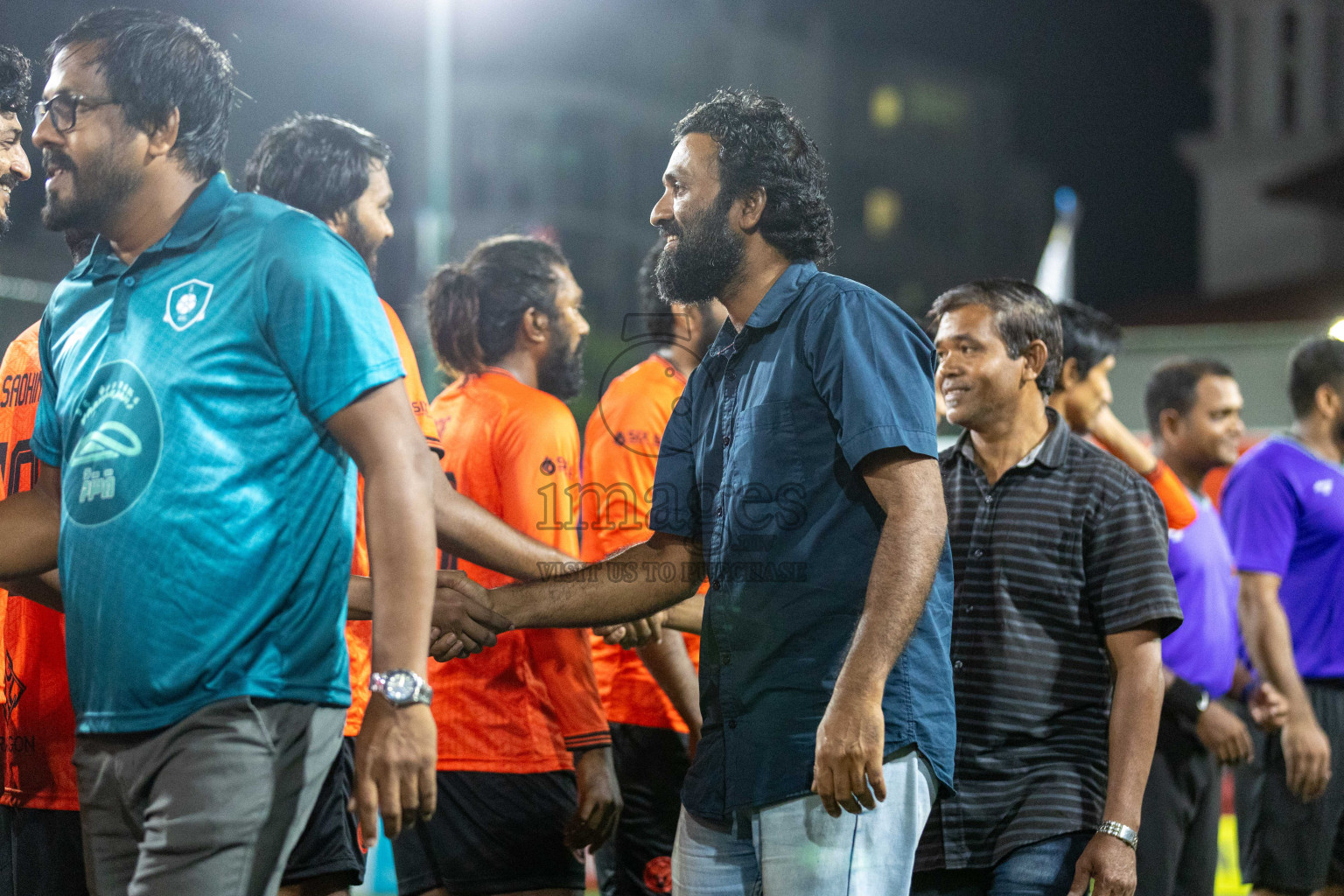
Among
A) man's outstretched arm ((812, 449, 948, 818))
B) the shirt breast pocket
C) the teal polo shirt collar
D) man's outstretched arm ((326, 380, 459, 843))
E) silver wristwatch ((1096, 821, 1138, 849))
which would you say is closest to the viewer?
man's outstretched arm ((326, 380, 459, 843))

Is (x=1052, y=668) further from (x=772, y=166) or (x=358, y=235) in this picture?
(x=358, y=235)

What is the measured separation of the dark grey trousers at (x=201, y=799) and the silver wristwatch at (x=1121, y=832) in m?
1.95

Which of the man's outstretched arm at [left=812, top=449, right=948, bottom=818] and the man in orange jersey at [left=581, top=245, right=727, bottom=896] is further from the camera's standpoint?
the man in orange jersey at [left=581, top=245, right=727, bottom=896]

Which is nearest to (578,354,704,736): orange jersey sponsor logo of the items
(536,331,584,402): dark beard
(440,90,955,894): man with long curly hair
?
(536,331,584,402): dark beard

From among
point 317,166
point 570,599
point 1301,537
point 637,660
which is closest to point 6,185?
point 317,166

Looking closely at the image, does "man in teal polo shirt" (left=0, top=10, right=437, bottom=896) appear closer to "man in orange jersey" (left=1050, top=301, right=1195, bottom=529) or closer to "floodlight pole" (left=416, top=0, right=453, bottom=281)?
"man in orange jersey" (left=1050, top=301, right=1195, bottom=529)

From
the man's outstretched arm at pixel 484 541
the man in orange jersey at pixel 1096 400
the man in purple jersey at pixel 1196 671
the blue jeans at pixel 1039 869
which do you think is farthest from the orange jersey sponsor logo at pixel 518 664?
the man in orange jersey at pixel 1096 400

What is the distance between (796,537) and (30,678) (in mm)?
1816

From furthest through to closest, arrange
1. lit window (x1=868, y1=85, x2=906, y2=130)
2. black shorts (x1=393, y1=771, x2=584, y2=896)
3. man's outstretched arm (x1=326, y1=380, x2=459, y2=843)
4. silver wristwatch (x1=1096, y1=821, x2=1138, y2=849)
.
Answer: lit window (x1=868, y1=85, x2=906, y2=130)
black shorts (x1=393, y1=771, x2=584, y2=896)
silver wristwatch (x1=1096, y1=821, x2=1138, y2=849)
man's outstretched arm (x1=326, y1=380, x2=459, y2=843)

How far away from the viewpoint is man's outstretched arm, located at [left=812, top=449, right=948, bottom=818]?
2.29m

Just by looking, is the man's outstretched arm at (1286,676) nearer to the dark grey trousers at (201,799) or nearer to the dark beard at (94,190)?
the dark grey trousers at (201,799)

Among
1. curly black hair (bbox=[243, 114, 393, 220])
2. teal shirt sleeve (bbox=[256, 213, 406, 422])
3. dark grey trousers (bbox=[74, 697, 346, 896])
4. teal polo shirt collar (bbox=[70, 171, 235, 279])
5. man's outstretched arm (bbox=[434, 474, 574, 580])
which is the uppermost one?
curly black hair (bbox=[243, 114, 393, 220])

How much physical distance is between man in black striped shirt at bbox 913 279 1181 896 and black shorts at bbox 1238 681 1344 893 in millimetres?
2447

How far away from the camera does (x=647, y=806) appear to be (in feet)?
13.7
